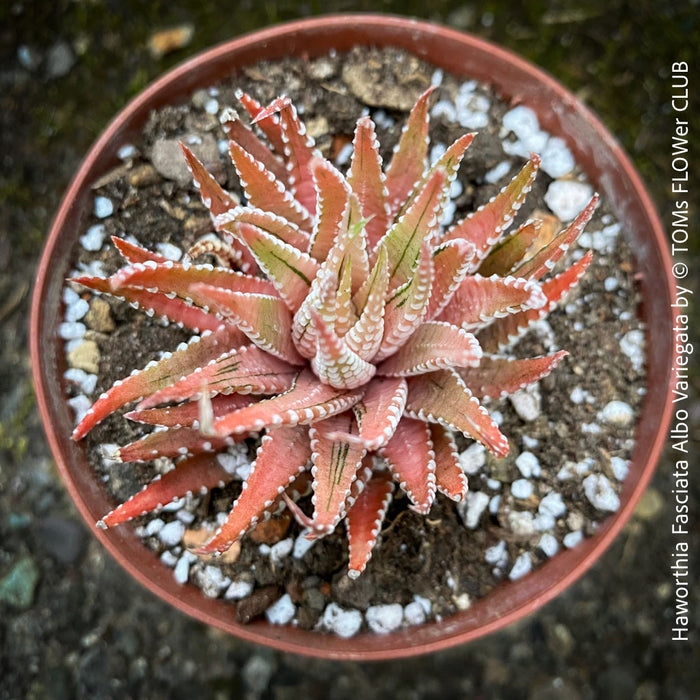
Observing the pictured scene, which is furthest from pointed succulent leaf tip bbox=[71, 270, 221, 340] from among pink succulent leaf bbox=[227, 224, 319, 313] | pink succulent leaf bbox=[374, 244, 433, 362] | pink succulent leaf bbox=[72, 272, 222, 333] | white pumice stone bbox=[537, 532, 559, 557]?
white pumice stone bbox=[537, 532, 559, 557]

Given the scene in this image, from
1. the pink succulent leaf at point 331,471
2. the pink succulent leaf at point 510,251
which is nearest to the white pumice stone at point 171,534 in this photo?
the pink succulent leaf at point 331,471

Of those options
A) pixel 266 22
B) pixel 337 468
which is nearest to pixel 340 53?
pixel 266 22

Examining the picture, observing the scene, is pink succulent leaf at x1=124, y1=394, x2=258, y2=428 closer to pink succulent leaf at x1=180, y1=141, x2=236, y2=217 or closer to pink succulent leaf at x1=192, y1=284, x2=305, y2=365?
pink succulent leaf at x1=192, y1=284, x2=305, y2=365

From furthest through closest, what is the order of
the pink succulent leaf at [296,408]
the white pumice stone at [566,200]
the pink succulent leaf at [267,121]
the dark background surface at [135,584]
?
the dark background surface at [135,584] < the white pumice stone at [566,200] < the pink succulent leaf at [267,121] < the pink succulent leaf at [296,408]

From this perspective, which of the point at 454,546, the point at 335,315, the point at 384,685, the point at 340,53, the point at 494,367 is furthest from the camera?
the point at 384,685

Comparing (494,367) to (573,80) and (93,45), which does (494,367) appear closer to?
(573,80)

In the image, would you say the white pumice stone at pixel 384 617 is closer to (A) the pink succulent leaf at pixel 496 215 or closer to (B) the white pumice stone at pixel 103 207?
(A) the pink succulent leaf at pixel 496 215
